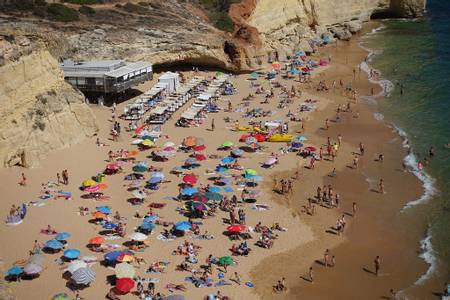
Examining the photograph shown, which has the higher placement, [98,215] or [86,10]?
[86,10]

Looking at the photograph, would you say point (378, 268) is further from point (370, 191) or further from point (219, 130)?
point (219, 130)

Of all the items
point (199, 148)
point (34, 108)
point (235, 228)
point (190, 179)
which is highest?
point (34, 108)

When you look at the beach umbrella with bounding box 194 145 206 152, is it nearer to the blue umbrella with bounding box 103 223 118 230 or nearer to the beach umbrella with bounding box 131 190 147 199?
the beach umbrella with bounding box 131 190 147 199

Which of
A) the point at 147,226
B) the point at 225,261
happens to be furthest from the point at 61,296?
the point at 225,261

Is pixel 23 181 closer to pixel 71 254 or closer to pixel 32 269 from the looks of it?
pixel 71 254

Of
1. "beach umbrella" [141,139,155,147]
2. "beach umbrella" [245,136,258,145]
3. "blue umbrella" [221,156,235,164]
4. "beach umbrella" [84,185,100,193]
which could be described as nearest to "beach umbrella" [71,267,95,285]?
"beach umbrella" [84,185,100,193]

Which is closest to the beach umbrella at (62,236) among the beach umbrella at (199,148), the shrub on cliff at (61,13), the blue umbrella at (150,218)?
the blue umbrella at (150,218)
